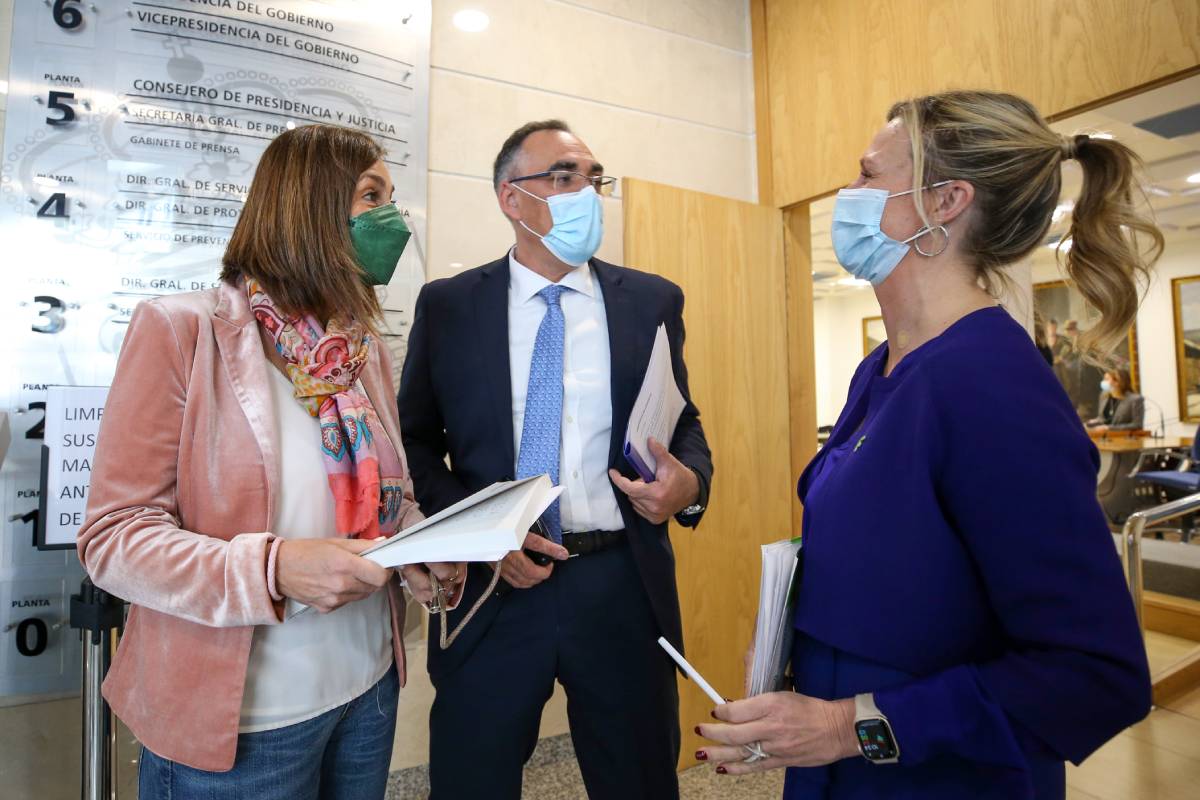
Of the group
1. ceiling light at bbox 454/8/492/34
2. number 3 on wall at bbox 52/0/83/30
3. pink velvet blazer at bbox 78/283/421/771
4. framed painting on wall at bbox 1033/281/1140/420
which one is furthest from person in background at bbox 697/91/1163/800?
framed painting on wall at bbox 1033/281/1140/420

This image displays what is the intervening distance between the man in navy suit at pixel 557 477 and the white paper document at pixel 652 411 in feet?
0.12

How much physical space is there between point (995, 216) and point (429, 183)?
1884 millimetres

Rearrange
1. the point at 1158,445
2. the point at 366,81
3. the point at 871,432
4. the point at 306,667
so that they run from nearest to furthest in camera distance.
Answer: the point at 871,432 < the point at 306,667 < the point at 366,81 < the point at 1158,445

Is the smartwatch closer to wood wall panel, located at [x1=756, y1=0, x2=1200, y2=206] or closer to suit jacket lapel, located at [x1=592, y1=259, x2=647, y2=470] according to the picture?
suit jacket lapel, located at [x1=592, y1=259, x2=647, y2=470]

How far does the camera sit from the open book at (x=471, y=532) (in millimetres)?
697

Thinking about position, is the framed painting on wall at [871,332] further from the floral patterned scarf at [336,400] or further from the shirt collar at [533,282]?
the floral patterned scarf at [336,400]

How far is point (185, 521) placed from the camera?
918 mm

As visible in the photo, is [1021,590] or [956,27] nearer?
[1021,590]

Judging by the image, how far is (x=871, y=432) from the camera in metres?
0.84

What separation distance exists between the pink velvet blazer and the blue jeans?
2.0 inches

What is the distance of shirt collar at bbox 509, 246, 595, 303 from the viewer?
1.58m

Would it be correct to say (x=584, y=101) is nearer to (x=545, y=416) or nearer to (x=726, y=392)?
(x=726, y=392)

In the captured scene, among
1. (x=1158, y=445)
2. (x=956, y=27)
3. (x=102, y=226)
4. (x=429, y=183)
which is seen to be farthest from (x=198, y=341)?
(x=1158, y=445)

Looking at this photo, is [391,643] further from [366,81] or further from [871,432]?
[366,81]
